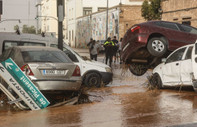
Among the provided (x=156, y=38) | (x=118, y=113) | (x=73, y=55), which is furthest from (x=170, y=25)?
(x=118, y=113)

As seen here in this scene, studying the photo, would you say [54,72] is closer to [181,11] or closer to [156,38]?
[156,38]

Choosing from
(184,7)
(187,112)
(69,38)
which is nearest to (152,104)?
(187,112)

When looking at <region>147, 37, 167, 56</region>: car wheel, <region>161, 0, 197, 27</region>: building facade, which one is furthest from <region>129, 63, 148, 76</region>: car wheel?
<region>161, 0, 197, 27</region>: building facade

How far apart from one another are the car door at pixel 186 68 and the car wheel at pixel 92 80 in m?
3.20

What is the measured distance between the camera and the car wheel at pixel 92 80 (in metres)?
14.3

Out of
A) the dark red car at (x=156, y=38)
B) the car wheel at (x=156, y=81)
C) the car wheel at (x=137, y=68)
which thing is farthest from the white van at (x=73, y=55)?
the car wheel at (x=156, y=81)

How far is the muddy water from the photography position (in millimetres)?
7992

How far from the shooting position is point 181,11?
33.0 metres

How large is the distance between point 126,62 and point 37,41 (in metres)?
3.54

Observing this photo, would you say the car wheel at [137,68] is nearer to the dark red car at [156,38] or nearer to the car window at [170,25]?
the dark red car at [156,38]

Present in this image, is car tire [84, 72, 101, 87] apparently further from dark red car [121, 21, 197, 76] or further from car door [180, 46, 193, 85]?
car door [180, 46, 193, 85]

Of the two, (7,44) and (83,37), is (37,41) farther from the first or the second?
(83,37)

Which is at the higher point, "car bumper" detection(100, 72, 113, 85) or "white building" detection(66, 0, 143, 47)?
"white building" detection(66, 0, 143, 47)

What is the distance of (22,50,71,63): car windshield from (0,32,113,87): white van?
2.69 m
